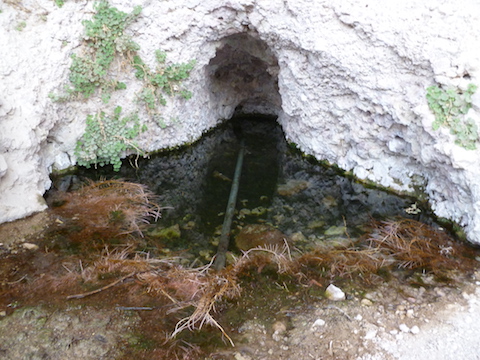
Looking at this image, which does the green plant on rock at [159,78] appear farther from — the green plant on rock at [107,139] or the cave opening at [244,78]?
the cave opening at [244,78]

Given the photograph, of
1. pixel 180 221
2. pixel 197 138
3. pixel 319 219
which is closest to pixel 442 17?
pixel 319 219

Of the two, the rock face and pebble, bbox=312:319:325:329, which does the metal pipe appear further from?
the rock face

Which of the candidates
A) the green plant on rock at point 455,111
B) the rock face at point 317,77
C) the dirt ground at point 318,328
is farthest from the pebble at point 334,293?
the green plant on rock at point 455,111

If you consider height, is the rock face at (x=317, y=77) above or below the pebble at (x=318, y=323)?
above

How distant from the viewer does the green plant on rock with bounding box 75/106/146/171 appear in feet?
16.7

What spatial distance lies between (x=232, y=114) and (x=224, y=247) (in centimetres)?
453

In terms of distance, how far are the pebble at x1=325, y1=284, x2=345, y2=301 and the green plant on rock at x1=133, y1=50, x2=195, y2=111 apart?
360 centimetres

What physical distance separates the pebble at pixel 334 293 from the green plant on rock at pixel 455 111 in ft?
6.73

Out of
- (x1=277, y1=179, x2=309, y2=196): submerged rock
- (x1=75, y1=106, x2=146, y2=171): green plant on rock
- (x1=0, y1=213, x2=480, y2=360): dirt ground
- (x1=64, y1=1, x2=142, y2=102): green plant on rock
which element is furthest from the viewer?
(x1=277, y1=179, x2=309, y2=196): submerged rock

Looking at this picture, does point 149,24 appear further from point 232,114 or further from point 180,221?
point 232,114

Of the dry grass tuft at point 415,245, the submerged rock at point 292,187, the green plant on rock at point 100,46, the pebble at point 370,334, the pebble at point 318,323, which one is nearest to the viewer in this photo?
the pebble at point 370,334

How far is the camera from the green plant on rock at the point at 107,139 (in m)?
5.10

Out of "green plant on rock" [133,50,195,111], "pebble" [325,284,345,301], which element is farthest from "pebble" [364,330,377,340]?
"green plant on rock" [133,50,195,111]

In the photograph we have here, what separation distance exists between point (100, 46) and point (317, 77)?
2.96 meters
